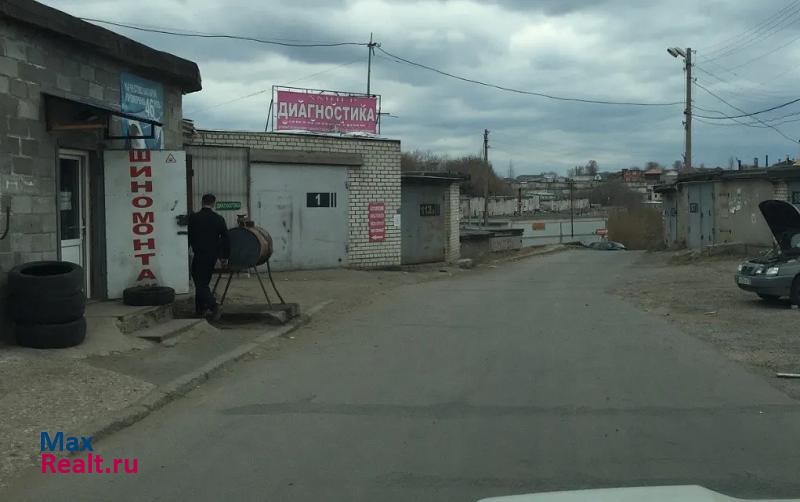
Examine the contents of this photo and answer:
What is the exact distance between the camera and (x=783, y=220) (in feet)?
48.6

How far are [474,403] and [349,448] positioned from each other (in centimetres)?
173

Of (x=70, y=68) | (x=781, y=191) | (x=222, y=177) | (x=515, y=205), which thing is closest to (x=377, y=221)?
(x=222, y=177)

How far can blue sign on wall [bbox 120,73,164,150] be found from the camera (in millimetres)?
11148

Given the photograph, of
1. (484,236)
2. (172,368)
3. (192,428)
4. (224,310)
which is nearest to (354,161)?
(224,310)

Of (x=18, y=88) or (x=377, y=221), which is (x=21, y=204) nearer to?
(x=18, y=88)

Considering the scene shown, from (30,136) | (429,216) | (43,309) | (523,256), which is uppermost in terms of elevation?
(30,136)

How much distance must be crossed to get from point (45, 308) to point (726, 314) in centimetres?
1093

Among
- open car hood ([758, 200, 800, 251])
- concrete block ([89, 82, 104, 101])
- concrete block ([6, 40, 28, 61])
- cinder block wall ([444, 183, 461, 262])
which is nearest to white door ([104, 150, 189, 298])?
concrete block ([89, 82, 104, 101])

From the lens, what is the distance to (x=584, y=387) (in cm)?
773

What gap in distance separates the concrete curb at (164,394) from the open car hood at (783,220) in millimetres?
10168

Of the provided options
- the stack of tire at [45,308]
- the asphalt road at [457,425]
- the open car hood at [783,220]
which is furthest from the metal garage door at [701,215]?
the stack of tire at [45,308]

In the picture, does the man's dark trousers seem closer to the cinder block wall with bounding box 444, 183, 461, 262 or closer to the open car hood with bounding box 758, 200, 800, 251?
the open car hood with bounding box 758, 200, 800, 251

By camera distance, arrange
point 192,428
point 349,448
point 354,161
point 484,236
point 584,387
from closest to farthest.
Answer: point 349,448, point 192,428, point 584,387, point 354,161, point 484,236

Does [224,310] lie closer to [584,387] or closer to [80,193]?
[80,193]
